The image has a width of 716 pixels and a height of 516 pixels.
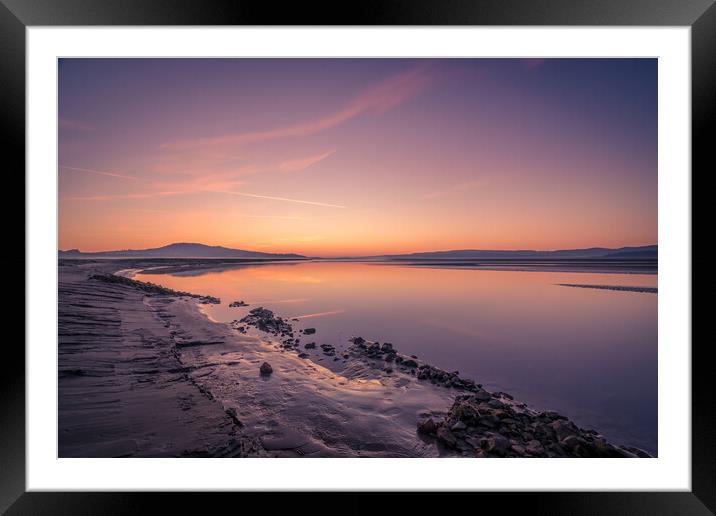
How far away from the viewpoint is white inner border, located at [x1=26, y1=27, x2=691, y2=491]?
4.56ft

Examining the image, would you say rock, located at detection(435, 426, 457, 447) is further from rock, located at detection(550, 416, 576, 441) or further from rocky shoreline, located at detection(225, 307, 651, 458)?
rock, located at detection(550, 416, 576, 441)

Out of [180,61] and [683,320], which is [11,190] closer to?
[683,320]

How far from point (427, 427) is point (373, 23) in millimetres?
2273

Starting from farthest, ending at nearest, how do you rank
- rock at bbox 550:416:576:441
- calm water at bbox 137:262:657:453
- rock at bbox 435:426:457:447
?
calm water at bbox 137:262:657:453
rock at bbox 550:416:576:441
rock at bbox 435:426:457:447

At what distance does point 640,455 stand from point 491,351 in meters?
1.74

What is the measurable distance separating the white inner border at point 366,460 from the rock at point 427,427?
39 centimetres

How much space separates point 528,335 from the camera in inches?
172

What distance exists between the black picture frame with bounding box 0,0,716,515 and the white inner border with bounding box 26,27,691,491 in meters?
0.04

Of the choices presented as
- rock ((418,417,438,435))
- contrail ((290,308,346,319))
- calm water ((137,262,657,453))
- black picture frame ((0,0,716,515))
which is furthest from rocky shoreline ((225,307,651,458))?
contrail ((290,308,346,319))

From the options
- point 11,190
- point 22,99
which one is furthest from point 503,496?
point 22,99

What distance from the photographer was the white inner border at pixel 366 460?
1389mm

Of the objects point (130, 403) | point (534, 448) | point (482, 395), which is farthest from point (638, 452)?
point (130, 403)

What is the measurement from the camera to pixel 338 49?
61.5 inches

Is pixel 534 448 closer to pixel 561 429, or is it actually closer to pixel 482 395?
pixel 561 429
